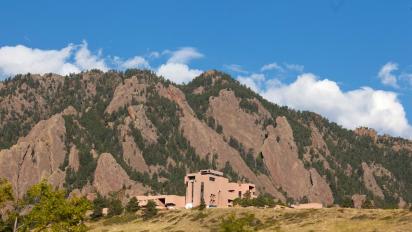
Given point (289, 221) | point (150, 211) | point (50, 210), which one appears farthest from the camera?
point (150, 211)

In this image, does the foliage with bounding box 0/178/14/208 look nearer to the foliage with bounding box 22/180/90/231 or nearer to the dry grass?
the foliage with bounding box 22/180/90/231

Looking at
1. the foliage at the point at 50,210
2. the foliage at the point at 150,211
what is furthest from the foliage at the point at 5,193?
the foliage at the point at 150,211

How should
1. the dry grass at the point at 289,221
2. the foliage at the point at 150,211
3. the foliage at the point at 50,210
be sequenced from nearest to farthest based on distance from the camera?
the foliage at the point at 50,210 → the dry grass at the point at 289,221 → the foliage at the point at 150,211

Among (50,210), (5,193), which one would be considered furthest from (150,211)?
(5,193)

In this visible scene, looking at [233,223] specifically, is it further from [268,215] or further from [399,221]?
[268,215]

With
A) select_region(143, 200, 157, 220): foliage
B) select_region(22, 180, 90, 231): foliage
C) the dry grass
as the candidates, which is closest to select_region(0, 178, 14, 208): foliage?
select_region(22, 180, 90, 231): foliage

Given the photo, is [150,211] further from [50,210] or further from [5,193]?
[5,193]

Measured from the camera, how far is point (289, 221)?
14812 cm

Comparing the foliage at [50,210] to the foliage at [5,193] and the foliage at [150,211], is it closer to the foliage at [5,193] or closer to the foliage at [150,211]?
the foliage at [5,193]

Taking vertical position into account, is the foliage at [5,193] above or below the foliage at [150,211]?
below

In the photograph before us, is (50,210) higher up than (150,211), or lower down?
lower down

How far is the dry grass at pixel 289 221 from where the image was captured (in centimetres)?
12625

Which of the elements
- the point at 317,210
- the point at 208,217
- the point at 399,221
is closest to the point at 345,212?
the point at 317,210

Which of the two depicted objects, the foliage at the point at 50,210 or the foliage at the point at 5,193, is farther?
the foliage at the point at 50,210
